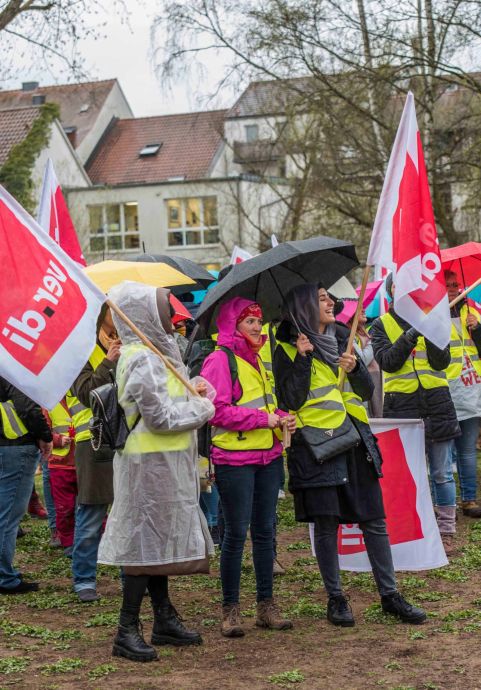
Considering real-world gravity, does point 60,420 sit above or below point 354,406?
above

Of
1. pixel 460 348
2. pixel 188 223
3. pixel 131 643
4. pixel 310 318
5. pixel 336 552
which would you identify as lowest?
pixel 131 643

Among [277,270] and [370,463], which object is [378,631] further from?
[277,270]

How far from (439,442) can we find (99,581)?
2.79 meters

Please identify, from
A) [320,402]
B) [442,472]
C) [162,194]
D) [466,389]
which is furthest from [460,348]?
[162,194]

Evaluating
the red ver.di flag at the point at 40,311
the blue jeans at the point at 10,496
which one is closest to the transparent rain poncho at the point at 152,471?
the red ver.di flag at the point at 40,311

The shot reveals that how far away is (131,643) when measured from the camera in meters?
5.75

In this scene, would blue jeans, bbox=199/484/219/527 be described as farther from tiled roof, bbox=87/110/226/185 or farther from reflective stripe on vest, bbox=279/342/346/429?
tiled roof, bbox=87/110/226/185


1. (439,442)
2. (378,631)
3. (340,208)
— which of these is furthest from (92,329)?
(340,208)

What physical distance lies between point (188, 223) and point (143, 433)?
46.6 m

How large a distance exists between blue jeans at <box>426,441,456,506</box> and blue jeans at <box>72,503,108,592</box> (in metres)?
2.70

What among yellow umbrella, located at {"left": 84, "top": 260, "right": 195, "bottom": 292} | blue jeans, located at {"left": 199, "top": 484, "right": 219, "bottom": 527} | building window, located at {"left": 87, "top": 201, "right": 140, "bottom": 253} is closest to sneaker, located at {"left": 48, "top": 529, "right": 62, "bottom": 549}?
blue jeans, located at {"left": 199, "top": 484, "right": 219, "bottom": 527}

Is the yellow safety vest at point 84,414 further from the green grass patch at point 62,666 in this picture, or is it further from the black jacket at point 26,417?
the green grass patch at point 62,666

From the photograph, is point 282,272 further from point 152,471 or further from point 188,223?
point 188,223

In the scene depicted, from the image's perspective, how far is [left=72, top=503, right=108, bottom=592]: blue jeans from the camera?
290 inches
